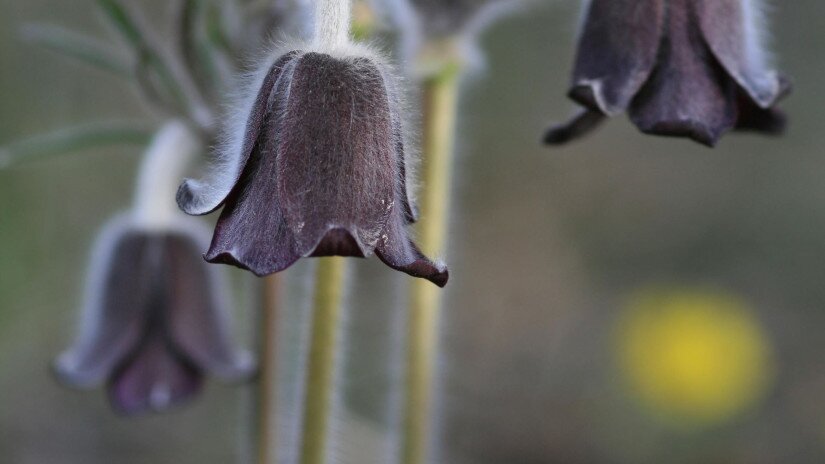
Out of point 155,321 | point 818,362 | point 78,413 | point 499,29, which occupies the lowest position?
point 78,413

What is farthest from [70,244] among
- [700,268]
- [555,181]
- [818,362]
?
[818,362]

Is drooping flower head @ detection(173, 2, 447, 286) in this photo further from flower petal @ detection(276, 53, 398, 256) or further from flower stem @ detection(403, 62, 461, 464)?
flower stem @ detection(403, 62, 461, 464)

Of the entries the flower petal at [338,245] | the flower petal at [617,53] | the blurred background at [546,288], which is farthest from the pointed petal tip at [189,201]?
the blurred background at [546,288]

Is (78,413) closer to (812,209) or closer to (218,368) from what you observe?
(218,368)

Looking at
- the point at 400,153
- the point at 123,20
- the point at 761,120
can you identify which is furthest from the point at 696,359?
the point at 400,153

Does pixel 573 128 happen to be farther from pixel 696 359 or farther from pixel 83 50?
pixel 696 359

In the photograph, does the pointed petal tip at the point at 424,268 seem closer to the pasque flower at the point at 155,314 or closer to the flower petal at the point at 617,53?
the flower petal at the point at 617,53
